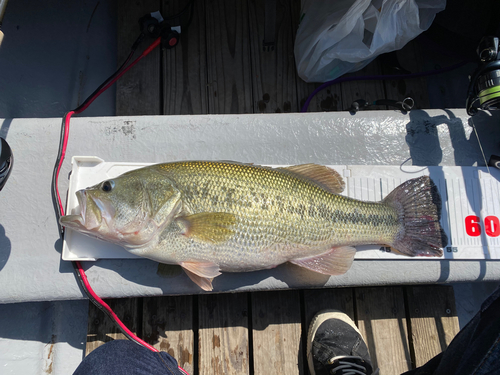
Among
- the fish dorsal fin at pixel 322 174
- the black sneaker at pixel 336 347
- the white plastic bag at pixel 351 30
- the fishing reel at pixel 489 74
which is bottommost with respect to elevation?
the black sneaker at pixel 336 347

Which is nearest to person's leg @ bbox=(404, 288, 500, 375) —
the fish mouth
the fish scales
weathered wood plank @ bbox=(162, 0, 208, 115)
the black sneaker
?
the black sneaker

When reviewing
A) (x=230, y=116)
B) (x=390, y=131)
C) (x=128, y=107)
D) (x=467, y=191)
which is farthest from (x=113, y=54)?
(x=467, y=191)

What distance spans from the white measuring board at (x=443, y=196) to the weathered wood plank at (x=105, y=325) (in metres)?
0.56

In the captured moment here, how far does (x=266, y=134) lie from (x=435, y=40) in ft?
5.24

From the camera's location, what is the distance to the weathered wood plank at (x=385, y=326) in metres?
2.08

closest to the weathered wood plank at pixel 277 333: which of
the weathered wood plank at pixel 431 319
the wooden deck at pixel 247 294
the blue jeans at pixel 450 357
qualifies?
the wooden deck at pixel 247 294

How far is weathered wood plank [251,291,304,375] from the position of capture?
2059 millimetres

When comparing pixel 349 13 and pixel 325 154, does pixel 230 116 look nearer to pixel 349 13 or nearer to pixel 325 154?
pixel 325 154

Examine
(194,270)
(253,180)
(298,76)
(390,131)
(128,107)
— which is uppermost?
(298,76)

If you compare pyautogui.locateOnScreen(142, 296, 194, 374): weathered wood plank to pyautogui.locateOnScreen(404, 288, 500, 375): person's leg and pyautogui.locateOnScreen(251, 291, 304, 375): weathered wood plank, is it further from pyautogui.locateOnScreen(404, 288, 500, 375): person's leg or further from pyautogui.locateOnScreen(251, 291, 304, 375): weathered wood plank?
pyautogui.locateOnScreen(404, 288, 500, 375): person's leg

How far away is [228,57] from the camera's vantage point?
2479mm

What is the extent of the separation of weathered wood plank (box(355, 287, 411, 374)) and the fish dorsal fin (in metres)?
0.92

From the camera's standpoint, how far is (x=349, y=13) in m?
1.98

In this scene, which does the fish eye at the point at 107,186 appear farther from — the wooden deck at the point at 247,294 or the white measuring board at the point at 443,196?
the wooden deck at the point at 247,294
